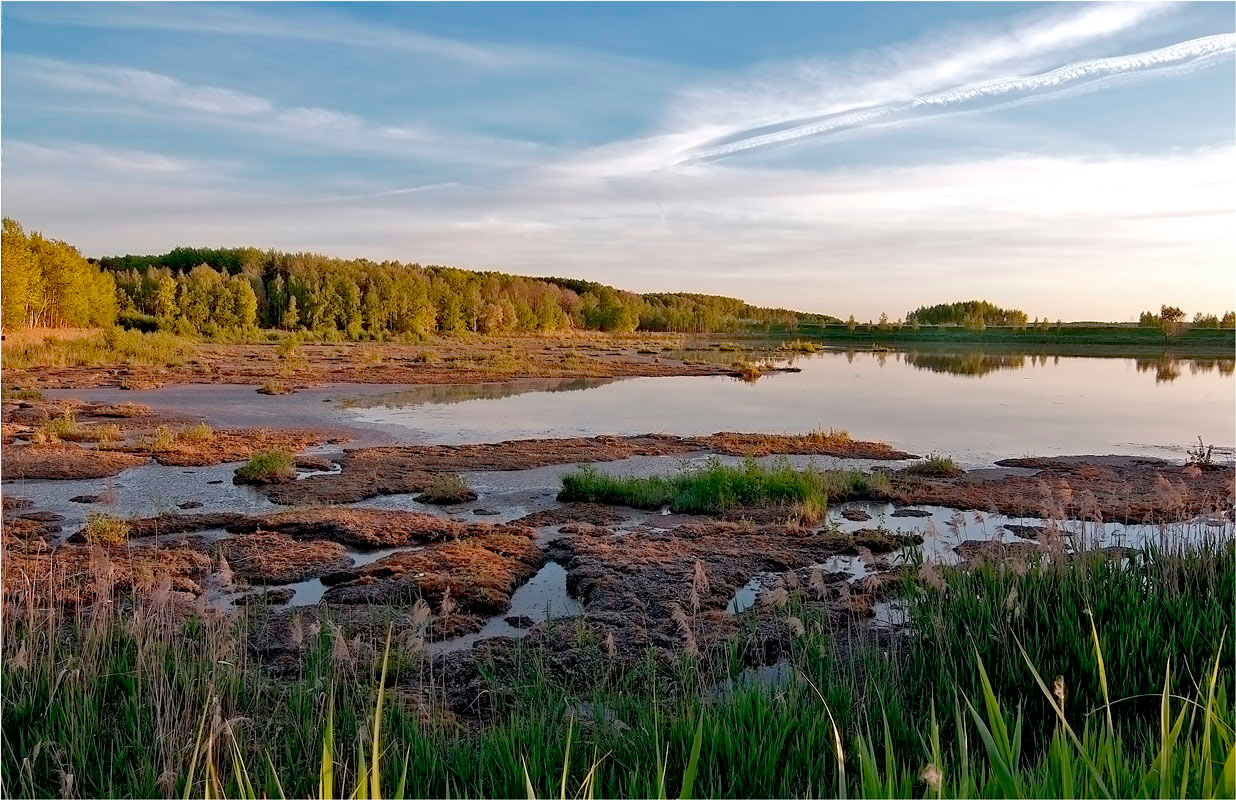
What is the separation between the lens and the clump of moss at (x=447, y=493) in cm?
1259

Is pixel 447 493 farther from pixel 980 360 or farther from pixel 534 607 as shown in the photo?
pixel 980 360

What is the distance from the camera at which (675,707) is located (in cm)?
516

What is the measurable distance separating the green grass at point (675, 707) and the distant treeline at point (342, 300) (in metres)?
60.5

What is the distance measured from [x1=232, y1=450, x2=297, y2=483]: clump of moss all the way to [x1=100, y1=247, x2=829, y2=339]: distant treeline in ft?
168

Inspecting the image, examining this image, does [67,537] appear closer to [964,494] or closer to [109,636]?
[109,636]

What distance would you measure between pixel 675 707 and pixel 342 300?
3023 inches

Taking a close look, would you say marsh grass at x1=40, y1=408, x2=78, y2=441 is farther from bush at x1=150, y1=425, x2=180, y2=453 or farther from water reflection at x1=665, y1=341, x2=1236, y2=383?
water reflection at x1=665, y1=341, x2=1236, y2=383

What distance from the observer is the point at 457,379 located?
118 feet

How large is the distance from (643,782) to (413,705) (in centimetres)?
195

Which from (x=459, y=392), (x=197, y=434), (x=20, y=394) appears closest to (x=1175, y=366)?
Result: (x=459, y=392)

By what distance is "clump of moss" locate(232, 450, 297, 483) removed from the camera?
44.8 ft

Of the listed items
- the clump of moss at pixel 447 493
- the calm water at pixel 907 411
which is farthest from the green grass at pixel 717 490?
the calm water at pixel 907 411

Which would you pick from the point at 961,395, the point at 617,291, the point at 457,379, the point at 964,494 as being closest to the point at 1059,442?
the point at 964,494

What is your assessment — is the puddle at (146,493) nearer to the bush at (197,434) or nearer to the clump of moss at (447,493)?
the clump of moss at (447,493)
